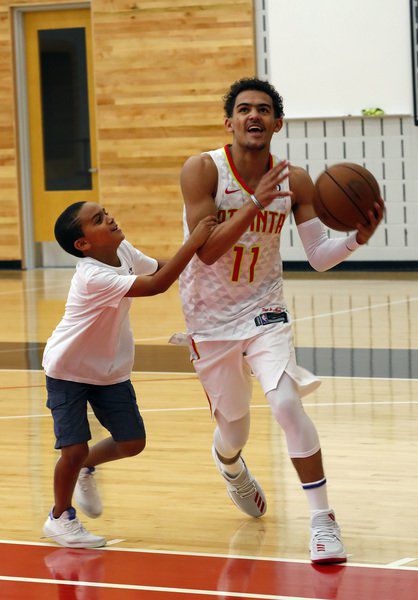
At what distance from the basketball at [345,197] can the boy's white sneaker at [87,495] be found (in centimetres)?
123

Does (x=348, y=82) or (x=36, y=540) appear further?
(x=348, y=82)

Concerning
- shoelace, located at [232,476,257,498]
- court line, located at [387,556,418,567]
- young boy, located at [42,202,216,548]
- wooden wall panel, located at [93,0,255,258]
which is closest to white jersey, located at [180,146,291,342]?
young boy, located at [42,202,216,548]

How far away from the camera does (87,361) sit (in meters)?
4.00

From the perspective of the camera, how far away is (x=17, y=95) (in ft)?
47.6

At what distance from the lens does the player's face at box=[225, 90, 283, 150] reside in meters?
3.99

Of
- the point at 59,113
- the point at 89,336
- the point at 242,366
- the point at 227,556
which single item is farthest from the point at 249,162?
the point at 59,113

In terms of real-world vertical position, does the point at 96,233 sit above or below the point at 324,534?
above

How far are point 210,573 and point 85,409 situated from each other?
29.3 inches

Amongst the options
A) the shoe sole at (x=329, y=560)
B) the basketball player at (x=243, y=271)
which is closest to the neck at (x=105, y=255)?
the basketball player at (x=243, y=271)

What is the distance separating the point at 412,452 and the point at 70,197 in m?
9.84

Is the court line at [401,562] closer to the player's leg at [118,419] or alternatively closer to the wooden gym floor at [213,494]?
the wooden gym floor at [213,494]

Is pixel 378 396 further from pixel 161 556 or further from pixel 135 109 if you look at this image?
pixel 135 109

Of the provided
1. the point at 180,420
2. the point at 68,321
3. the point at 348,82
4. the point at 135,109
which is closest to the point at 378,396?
the point at 180,420

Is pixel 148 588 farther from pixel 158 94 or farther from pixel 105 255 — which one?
pixel 158 94
